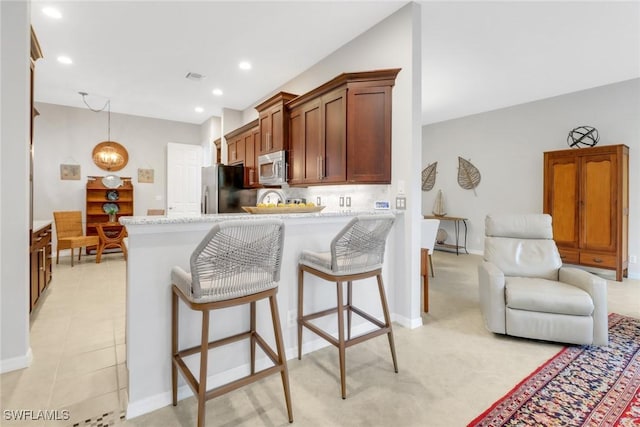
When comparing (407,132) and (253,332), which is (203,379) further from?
(407,132)

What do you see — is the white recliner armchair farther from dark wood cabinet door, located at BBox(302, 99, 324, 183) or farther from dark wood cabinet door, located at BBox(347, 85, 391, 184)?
dark wood cabinet door, located at BBox(302, 99, 324, 183)

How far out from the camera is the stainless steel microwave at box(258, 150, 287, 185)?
411 centimetres

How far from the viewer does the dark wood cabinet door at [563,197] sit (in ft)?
14.7

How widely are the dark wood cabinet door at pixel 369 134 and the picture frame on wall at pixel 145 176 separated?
5483 mm

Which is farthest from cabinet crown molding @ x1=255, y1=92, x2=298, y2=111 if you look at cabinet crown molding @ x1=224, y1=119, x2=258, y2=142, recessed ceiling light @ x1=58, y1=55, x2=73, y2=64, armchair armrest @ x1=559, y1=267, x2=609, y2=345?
armchair armrest @ x1=559, y1=267, x2=609, y2=345

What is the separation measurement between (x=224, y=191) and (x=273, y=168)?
135cm

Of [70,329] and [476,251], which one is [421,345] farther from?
[476,251]

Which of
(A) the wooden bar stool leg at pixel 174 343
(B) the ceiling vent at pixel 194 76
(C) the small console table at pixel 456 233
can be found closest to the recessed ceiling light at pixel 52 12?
(B) the ceiling vent at pixel 194 76

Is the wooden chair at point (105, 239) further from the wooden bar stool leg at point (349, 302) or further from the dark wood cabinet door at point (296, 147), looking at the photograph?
the wooden bar stool leg at point (349, 302)

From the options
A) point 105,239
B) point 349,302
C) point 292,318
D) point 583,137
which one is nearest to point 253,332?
point 292,318

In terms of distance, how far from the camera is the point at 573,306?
227 centimetres

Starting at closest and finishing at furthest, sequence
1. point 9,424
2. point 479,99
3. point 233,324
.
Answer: point 9,424
point 233,324
point 479,99

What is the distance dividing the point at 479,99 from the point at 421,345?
4624mm

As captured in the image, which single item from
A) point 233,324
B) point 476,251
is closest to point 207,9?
point 233,324
